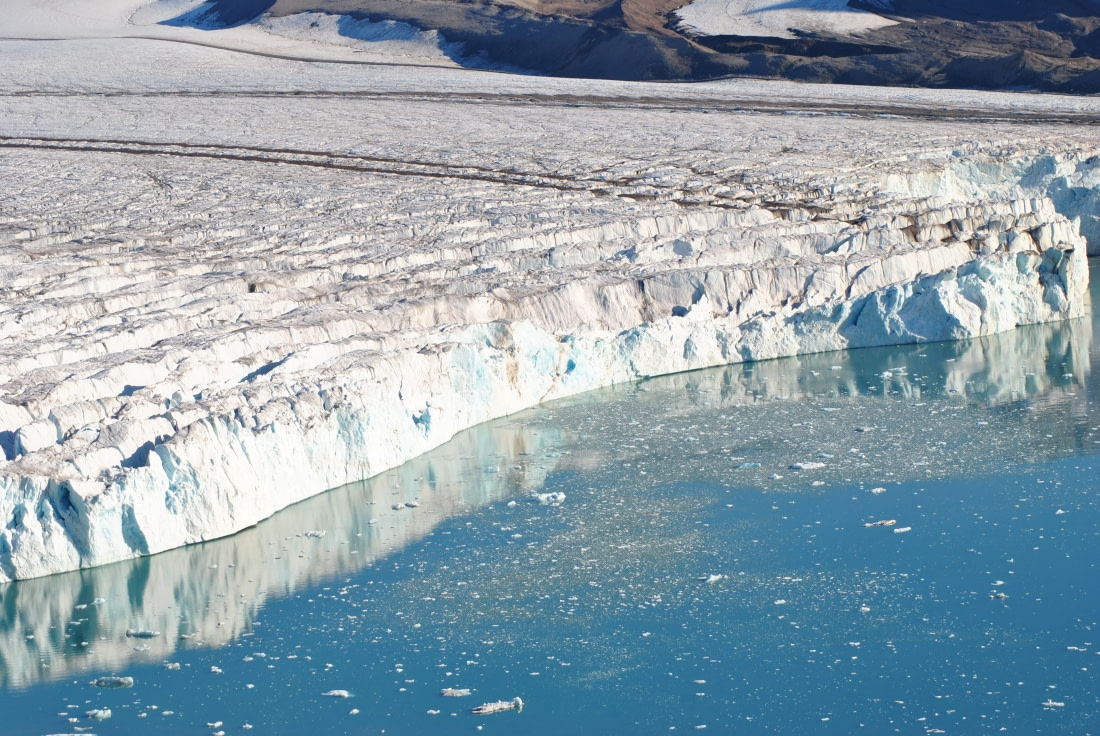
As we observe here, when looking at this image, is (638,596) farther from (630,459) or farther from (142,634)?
(142,634)

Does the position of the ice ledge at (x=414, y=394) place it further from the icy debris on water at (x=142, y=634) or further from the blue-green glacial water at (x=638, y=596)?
the icy debris on water at (x=142, y=634)

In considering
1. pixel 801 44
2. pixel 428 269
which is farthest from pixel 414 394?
pixel 801 44

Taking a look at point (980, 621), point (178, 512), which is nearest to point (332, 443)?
point (178, 512)

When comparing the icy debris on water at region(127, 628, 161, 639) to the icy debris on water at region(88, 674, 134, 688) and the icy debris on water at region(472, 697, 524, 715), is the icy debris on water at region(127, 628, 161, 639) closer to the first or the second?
the icy debris on water at region(88, 674, 134, 688)

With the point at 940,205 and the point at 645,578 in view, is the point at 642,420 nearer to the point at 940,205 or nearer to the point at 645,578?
the point at 645,578

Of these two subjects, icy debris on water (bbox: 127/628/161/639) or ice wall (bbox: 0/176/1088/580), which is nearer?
icy debris on water (bbox: 127/628/161/639)

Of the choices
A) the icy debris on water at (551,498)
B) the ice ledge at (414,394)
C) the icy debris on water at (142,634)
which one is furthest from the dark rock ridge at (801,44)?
the icy debris on water at (142,634)

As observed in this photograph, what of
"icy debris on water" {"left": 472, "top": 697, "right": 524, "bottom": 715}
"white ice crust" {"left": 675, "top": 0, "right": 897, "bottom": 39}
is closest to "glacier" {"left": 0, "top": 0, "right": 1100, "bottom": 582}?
"icy debris on water" {"left": 472, "top": 697, "right": 524, "bottom": 715}
